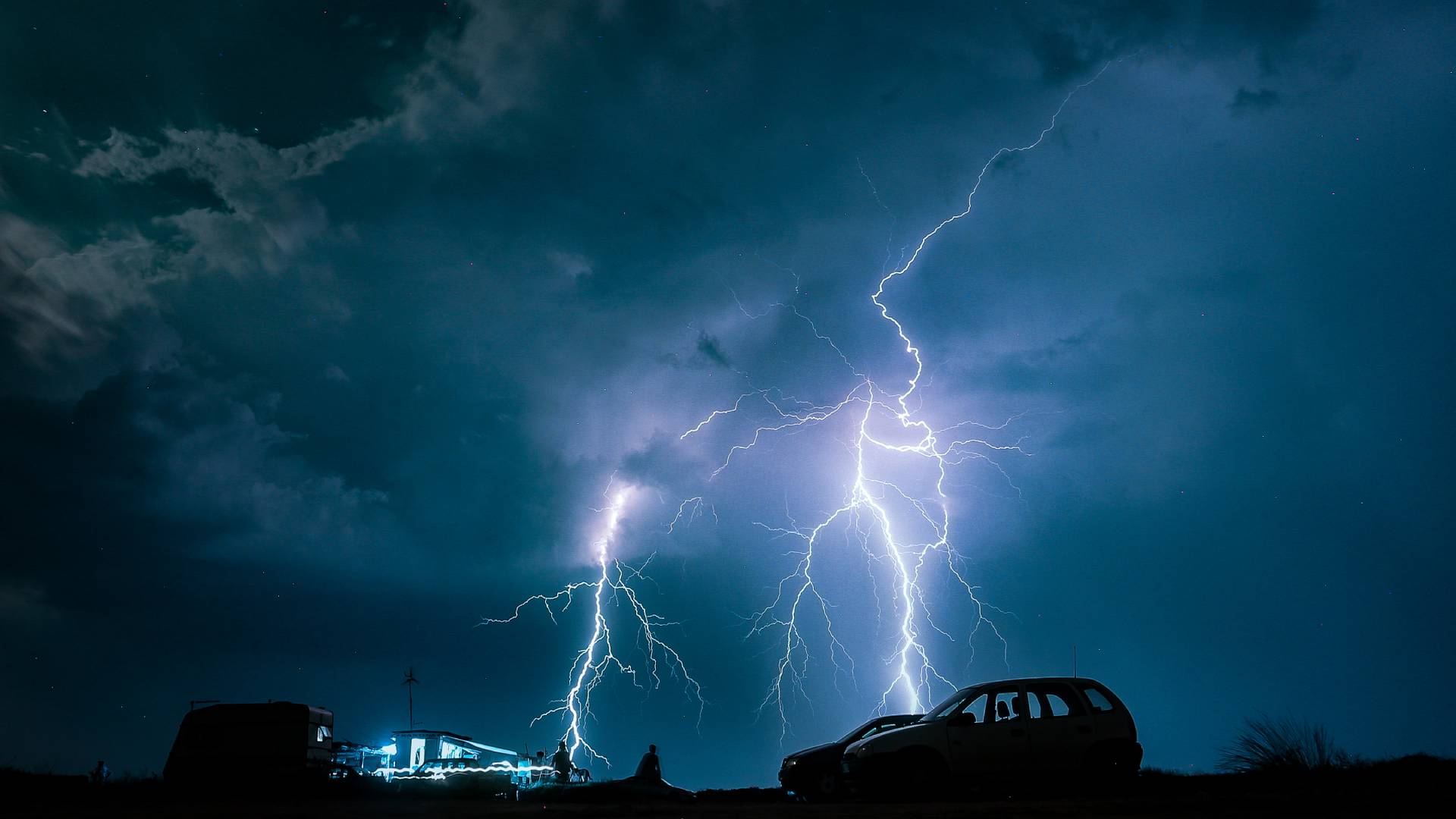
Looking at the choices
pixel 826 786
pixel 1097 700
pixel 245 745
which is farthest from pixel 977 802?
pixel 245 745

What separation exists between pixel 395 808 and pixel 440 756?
1506 cm

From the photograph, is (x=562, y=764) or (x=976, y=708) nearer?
(x=976, y=708)

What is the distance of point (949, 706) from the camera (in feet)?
31.5

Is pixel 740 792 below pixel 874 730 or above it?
below

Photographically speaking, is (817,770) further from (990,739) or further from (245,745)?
(245,745)

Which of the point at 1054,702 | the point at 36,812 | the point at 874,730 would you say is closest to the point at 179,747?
the point at 36,812

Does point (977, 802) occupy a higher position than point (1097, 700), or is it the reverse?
point (1097, 700)

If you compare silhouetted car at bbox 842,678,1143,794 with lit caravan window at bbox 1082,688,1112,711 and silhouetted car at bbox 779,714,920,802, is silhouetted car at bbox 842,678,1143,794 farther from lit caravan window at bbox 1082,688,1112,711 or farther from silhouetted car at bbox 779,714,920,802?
silhouetted car at bbox 779,714,920,802

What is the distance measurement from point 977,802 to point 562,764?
10019 mm

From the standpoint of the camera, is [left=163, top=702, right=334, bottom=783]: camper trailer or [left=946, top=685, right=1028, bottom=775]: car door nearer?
[left=946, top=685, right=1028, bottom=775]: car door

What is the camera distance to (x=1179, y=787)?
29.5 ft

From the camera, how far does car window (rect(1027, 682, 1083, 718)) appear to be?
905cm

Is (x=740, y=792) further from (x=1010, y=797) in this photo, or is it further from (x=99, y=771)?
(x=99, y=771)

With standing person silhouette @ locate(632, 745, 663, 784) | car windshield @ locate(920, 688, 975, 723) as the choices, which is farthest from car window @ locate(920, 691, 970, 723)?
standing person silhouette @ locate(632, 745, 663, 784)
